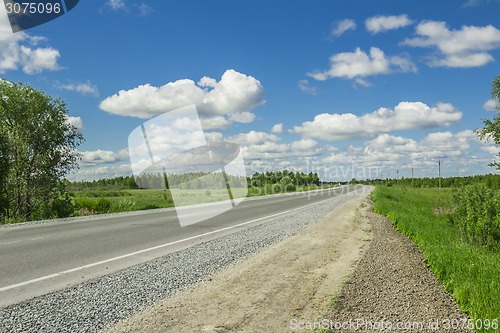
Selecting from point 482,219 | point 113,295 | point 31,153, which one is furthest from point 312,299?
point 31,153

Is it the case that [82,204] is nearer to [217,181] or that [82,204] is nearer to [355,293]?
[355,293]

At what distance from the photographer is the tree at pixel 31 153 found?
20.0 metres

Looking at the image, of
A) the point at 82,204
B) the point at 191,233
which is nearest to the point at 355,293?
the point at 191,233

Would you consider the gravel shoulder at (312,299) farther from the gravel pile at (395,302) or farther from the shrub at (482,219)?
the shrub at (482,219)

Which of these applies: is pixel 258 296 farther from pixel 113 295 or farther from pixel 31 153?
pixel 31 153

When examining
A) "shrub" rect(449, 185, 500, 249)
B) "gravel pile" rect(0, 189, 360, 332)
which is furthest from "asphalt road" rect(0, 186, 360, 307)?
"shrub" rect(449, 185, 500, 249)

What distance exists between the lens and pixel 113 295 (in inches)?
225

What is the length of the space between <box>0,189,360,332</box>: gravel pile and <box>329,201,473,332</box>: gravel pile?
2.78 m

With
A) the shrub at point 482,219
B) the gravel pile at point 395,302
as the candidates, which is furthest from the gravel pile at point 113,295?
the shrub at point 482,219

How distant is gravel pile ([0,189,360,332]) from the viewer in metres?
4.63

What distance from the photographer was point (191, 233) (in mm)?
13180

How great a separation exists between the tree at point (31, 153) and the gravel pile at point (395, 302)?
1939 centimetres

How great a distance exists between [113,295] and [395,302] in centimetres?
424

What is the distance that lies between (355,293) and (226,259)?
3.65 m
